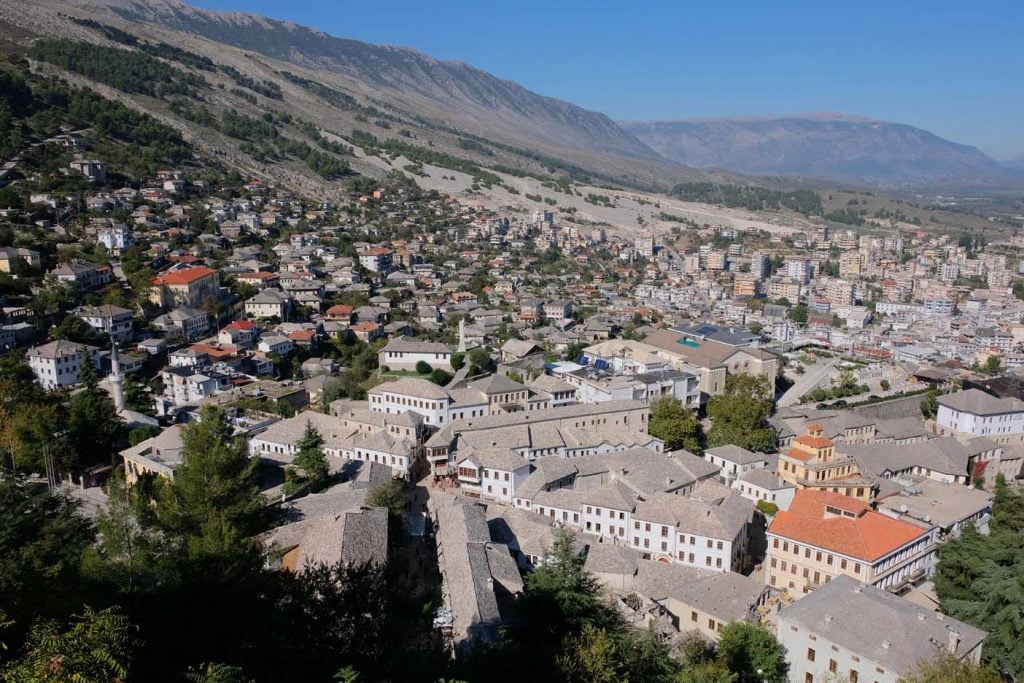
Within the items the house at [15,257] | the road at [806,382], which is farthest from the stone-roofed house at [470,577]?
the house at [15,257]

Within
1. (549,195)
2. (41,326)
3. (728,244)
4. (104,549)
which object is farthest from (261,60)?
(104,549)

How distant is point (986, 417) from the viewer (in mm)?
31109

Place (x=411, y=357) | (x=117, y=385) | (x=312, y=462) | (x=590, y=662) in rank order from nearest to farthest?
(x=590, y=662) < (x=312, y=462) < (x=117, y=385) < (x=411, y=357)

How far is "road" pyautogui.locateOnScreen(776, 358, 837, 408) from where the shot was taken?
38.1m

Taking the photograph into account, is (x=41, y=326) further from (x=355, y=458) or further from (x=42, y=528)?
(x=42, y=528)

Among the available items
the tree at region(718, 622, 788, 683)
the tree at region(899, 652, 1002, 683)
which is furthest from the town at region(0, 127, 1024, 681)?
the tree at region(718, 622, 788, 683)

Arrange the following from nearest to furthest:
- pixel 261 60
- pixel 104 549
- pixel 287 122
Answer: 1. pixel 104 549
2. pixel 287 122
3. pixel 261 60

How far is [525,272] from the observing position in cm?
6306

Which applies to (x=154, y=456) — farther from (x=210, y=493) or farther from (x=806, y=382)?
(x=806, y=382)

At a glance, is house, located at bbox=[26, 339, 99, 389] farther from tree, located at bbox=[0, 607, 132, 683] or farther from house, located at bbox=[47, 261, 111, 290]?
tree, located at bbox=[0, 607, 132, 683]

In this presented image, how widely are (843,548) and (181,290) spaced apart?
33.7 meters

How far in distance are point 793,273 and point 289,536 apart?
2728 inches

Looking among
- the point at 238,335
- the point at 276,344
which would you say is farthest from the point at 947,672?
the point at 238,335

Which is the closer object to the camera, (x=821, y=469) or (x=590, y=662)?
(x=590, y=662)
